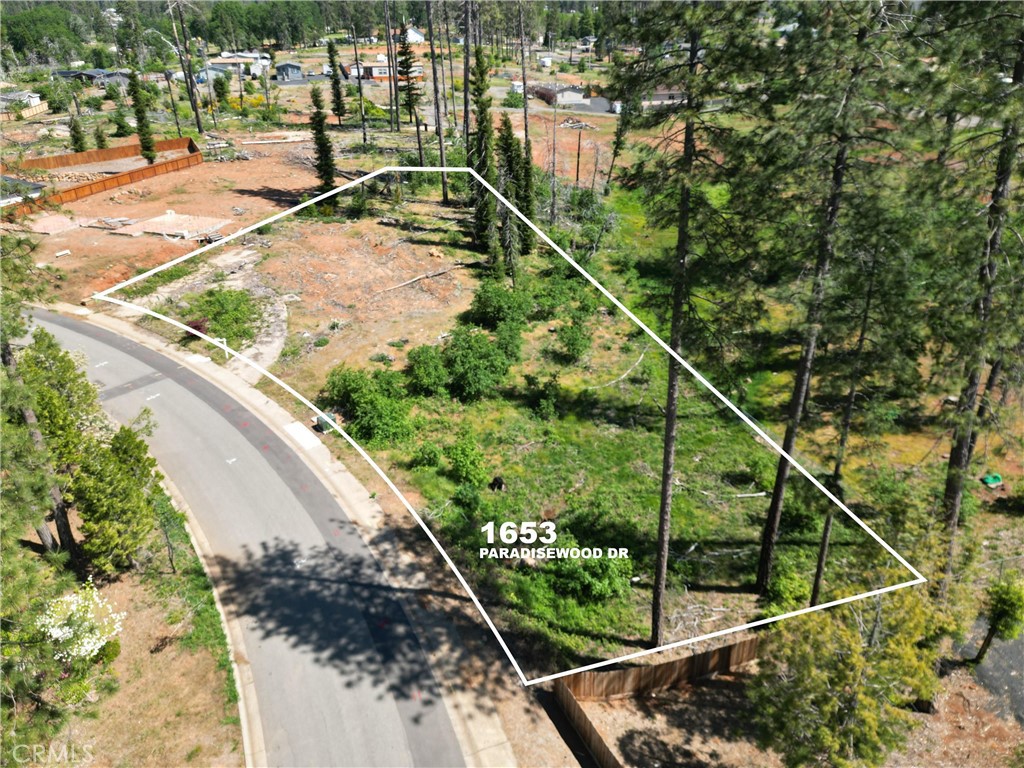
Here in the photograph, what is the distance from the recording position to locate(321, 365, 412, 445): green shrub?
883 inches

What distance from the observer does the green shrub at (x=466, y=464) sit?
829 inches

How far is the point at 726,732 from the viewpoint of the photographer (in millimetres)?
15930

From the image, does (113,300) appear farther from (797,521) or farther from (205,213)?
(797,521)

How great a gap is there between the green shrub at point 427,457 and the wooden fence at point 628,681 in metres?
8.40

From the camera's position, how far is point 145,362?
28.1 meters

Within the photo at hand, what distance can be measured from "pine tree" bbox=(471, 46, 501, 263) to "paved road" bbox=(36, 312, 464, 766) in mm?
19854

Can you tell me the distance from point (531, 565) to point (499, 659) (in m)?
2.82

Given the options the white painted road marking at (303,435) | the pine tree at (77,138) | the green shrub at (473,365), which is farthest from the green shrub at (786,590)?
the pine tree at (77,138)

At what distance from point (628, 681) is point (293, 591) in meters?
9.78

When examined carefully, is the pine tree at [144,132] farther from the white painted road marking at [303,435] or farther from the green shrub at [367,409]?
the green shrub at [367,409]

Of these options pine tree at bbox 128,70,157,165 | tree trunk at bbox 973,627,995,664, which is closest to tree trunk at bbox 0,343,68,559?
tree trunk at bbox 973,627,995,664

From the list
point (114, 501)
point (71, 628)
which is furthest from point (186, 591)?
point (71, 628)

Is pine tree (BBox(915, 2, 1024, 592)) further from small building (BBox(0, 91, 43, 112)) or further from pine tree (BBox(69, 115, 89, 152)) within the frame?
small building (BBox(0, 91, 43, 112))

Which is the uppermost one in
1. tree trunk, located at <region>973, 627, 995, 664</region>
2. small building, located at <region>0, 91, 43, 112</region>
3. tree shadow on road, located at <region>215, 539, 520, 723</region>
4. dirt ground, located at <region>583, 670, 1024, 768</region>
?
small building, located at <region>0, 91, 43, 112</region>
